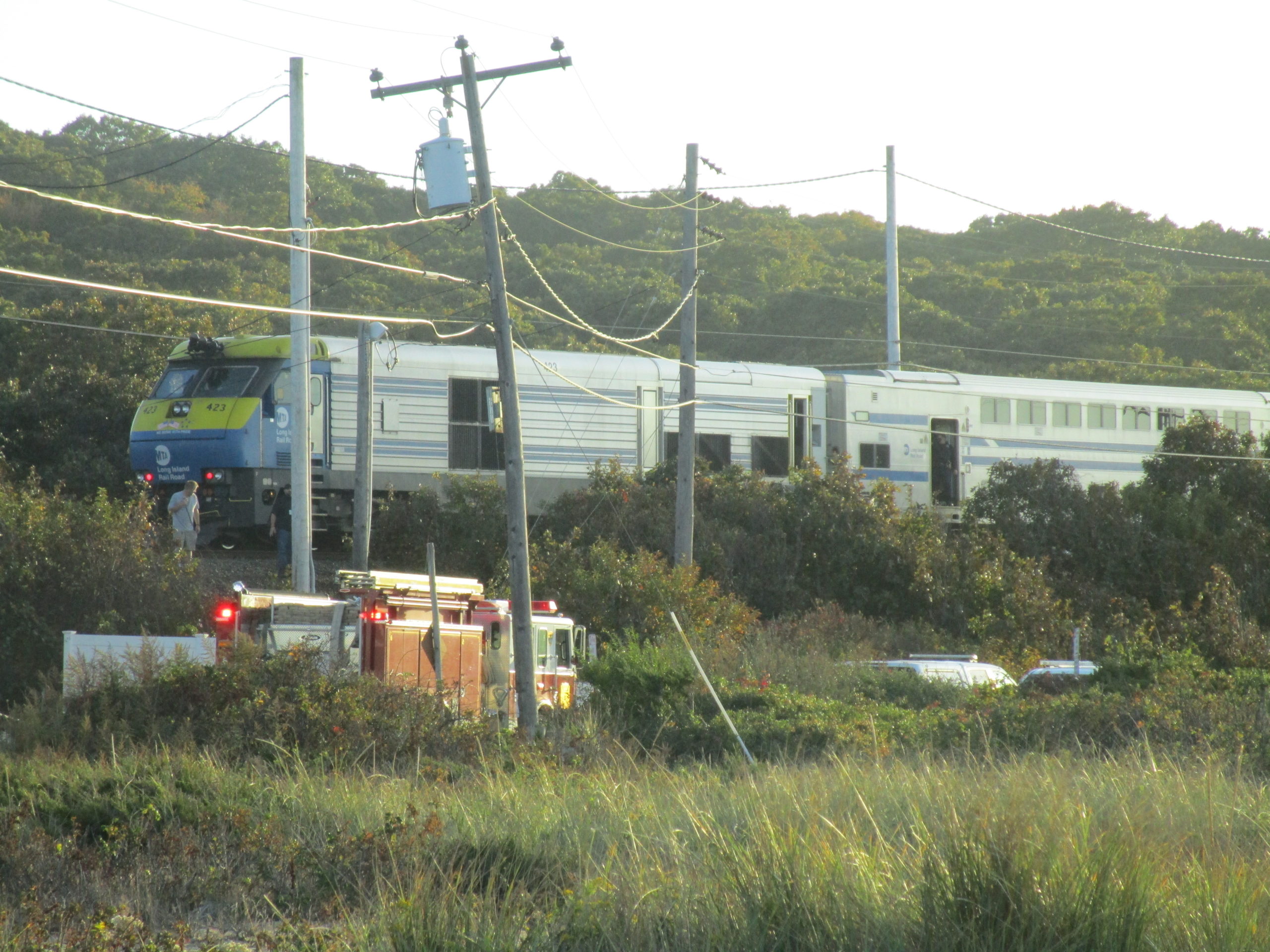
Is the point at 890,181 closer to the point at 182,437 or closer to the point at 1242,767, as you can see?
the point at 182,437

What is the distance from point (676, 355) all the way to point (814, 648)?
1113 inches

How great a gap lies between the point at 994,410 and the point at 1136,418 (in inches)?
169

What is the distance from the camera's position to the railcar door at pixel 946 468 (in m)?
30.7

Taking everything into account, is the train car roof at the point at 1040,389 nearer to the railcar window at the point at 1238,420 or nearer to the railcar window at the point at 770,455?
the railcar window at the point at 1238,420

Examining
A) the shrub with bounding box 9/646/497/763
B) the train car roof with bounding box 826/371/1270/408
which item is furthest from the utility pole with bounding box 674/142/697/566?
the shrub with bounding box 9/646/497/763

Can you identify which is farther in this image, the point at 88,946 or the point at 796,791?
the point at 796,791

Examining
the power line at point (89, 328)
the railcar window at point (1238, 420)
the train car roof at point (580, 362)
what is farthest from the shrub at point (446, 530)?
the railcar window at point (1238, 420)

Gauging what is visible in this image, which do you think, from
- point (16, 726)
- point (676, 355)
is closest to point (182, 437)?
point (16, 726)

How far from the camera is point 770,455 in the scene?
96.3ft

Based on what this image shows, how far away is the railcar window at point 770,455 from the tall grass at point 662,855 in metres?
17.8

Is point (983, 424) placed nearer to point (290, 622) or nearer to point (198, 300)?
point (290, 622)

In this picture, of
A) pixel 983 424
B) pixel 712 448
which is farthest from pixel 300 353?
pixel 983 424

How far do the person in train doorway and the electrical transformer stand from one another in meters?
7.71

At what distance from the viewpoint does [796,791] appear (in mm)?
8219
